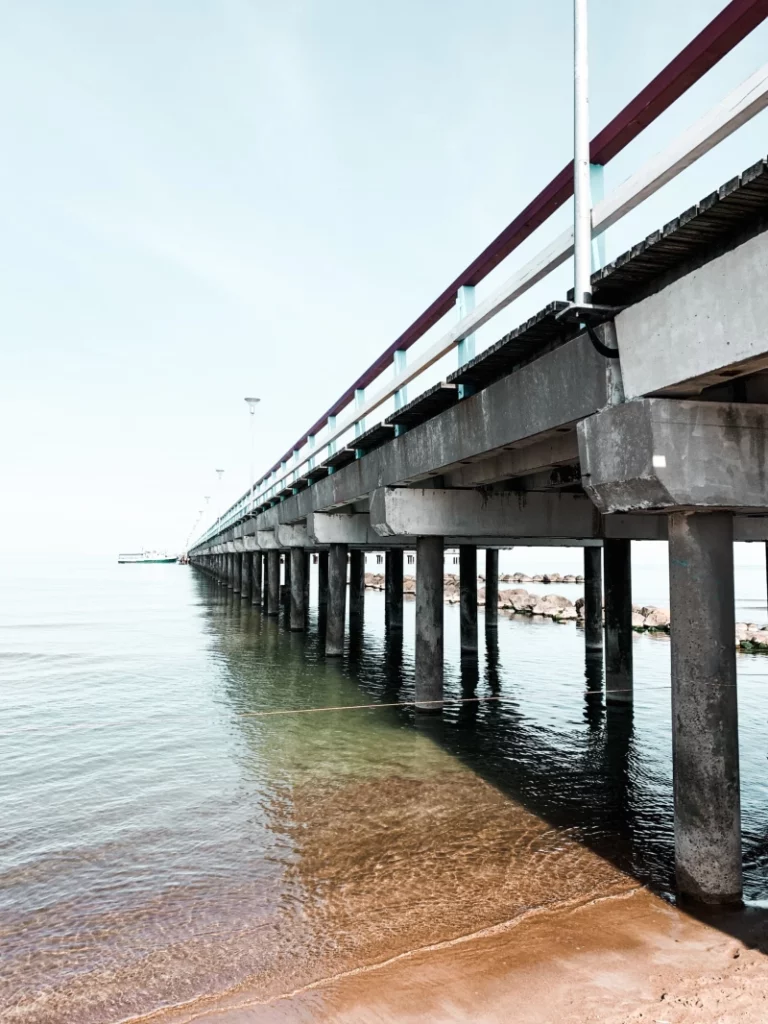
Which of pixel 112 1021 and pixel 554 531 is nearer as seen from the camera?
pixel 112 1021

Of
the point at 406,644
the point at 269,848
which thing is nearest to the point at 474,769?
the point at 269,848

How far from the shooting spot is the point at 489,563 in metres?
28.0

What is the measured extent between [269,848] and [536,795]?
3.43 m

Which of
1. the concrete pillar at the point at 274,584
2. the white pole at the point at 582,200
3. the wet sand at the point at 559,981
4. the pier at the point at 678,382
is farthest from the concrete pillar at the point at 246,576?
the wet sand at the point at 559,981

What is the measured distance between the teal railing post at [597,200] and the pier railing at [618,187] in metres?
0.03

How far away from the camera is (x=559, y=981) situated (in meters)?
4.84

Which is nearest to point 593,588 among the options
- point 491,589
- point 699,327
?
point 491,589

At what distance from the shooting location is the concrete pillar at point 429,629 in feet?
45.6

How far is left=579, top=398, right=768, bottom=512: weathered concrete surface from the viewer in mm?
5855

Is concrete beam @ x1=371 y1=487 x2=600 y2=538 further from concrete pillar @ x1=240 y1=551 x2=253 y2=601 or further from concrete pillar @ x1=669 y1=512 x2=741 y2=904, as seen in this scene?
concrete pillar @ x1=240 y1=551 x2=253 y2=601

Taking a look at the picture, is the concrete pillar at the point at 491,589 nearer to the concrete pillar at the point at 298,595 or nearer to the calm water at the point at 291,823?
the concrete pillar at the point at 298,595

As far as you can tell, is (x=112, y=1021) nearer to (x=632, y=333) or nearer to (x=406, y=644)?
(x=632, y=333)

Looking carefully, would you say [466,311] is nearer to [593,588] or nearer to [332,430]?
[332,430]

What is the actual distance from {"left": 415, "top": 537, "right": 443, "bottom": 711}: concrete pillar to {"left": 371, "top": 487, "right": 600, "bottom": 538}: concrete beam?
78cm
